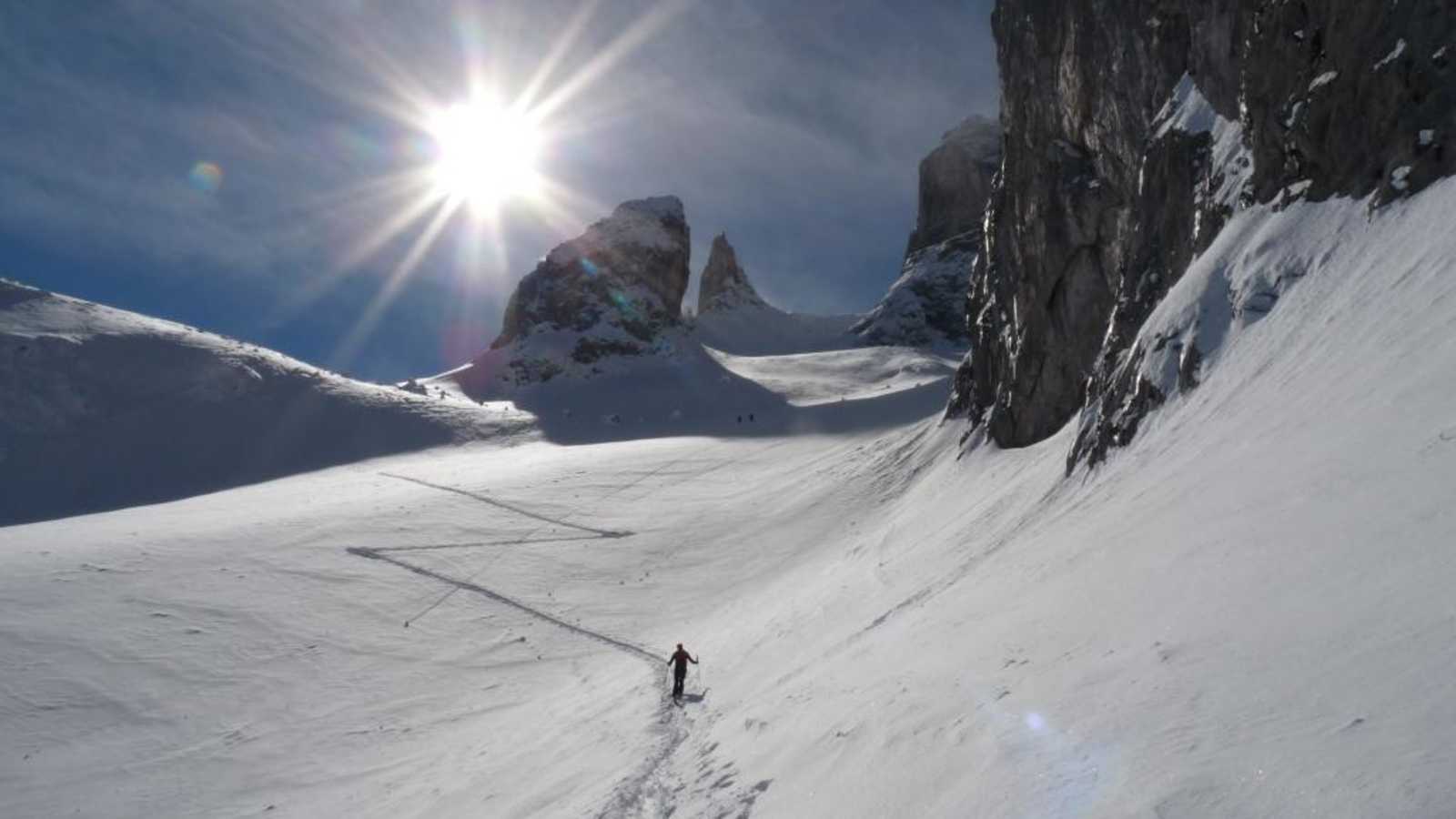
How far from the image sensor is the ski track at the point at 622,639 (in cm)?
1017

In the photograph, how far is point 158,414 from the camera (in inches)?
2267

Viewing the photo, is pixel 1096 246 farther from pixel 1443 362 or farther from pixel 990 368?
pixel 1443 362

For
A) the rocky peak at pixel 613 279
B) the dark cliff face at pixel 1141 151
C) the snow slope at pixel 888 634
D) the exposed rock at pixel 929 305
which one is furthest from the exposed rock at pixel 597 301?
the dark cliff face at pixel 1141 151

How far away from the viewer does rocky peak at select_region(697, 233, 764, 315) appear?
536ft

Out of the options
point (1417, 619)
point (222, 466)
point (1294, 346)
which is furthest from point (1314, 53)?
point (222, 466)

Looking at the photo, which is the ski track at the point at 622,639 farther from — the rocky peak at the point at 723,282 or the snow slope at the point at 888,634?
the rocky peak at the point at 723,282

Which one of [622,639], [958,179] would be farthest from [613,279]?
[622,639]

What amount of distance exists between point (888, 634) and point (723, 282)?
509ft

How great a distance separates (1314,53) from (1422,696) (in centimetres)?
1622

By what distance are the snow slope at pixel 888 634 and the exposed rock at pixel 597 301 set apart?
5930 centimetres

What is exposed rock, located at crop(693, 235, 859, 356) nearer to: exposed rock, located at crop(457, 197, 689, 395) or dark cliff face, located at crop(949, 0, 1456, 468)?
exposed rock, located at crop(457, 197, 689, 395)

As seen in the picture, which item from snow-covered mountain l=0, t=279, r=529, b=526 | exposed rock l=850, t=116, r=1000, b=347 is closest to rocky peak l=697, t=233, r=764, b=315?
exposed rock l=850, t=116, r=1000, b=347

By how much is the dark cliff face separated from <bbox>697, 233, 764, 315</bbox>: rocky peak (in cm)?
12477

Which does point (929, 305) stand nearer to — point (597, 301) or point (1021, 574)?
point (597, 301)
